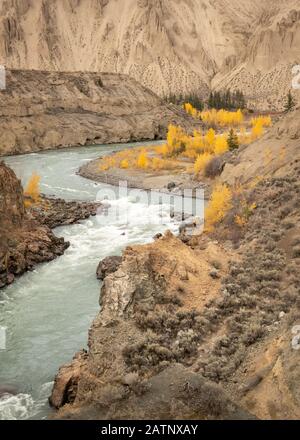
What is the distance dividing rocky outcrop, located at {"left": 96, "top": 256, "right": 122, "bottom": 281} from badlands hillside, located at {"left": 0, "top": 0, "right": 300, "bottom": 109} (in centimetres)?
9861

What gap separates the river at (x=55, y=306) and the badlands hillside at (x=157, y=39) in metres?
91.4

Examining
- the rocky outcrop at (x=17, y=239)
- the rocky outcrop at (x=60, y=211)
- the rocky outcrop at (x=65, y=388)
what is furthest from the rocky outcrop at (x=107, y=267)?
the rocky outcrop at (x=60, y=211)

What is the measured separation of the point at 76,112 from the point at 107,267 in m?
54.1

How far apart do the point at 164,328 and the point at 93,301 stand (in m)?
6.34

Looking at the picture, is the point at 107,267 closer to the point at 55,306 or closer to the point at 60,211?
the point at 55,306

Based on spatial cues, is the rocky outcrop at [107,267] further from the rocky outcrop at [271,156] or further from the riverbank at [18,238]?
the rocky outcrop at [271,156]

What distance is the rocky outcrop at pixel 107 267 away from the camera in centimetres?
2248

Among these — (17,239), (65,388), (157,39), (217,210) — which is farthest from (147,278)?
(157,39)

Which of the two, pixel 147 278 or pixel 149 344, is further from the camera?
pixel 147 278

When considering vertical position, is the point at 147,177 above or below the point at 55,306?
above

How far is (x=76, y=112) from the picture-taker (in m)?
73.0
